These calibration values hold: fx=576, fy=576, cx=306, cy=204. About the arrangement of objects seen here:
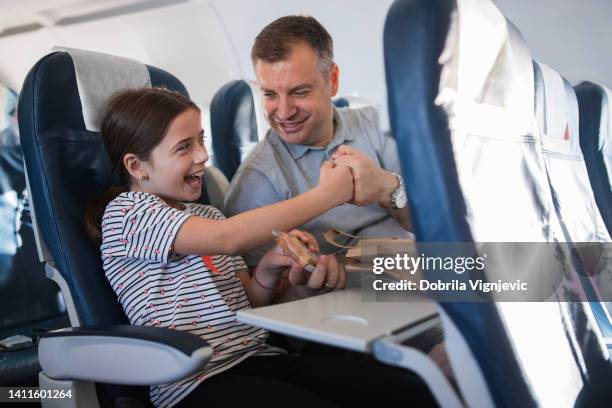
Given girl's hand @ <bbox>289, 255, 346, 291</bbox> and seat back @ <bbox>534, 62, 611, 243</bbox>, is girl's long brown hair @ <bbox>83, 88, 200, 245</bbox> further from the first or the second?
seat back @ <bbox>534, 62, 611, 243</bbox>

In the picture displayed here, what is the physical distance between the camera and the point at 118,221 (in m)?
1.38

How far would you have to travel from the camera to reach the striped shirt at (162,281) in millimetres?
1341

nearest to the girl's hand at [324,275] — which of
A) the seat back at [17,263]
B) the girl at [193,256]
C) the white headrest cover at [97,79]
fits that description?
the girl at [193,256]

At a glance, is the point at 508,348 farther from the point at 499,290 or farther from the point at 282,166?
the point at 282,166

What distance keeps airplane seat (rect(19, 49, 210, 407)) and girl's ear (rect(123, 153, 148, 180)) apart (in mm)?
122

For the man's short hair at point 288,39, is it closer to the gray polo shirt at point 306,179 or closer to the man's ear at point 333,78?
the man's ear at point 333,78

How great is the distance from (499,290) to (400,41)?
1.38 feet

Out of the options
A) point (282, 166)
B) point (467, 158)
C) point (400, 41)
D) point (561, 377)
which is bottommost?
point (561, 377)

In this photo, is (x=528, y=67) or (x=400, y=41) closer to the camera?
(x=400, y=41)

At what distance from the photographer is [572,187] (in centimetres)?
170

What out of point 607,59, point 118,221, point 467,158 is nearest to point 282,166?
point 118,221

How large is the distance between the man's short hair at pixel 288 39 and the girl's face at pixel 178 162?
40 centimetres

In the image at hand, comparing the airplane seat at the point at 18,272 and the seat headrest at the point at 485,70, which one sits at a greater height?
the seat headrest at the point at 485,70

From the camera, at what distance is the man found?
1.80 m
